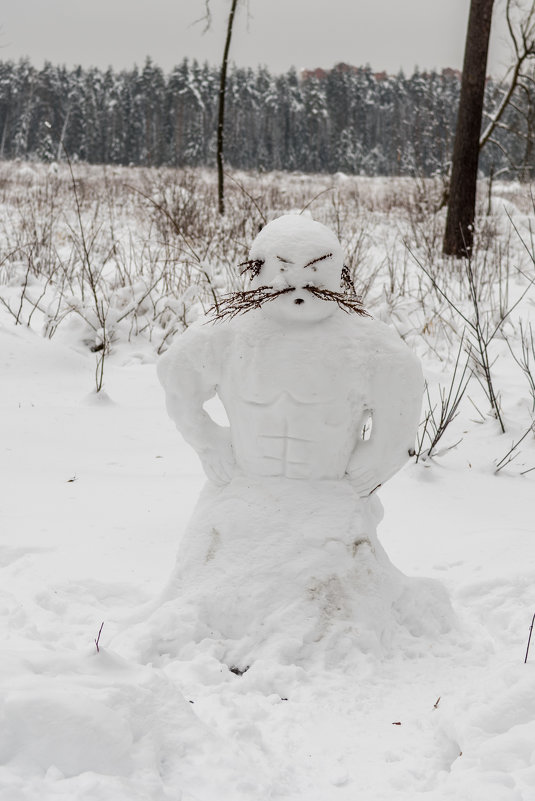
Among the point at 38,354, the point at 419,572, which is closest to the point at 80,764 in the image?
the point at 419,572

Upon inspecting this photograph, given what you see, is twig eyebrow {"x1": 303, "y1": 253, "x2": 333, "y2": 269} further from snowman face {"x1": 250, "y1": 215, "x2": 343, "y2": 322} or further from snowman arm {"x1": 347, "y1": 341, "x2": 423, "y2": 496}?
snowman arm {"x1": 347, "y1": 341, "x2": 423, "y2": 496}

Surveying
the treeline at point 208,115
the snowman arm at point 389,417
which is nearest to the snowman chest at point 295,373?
the snowman arm at point 389,417

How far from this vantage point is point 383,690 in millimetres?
1640

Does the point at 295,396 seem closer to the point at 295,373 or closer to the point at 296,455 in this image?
the point at 295,373

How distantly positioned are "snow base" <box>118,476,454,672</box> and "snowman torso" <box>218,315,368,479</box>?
67mm

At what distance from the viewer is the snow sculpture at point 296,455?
1783mm

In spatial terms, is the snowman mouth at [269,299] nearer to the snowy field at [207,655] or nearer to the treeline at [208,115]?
the snowy field at [207,655]

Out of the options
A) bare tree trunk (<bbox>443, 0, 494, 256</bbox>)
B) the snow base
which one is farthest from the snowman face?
bare tree trunk (<bbox>443, 0, 494, 256</bbox>)

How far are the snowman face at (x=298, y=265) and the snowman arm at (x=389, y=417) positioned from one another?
227mm

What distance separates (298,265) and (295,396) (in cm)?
34

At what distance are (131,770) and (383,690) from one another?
0.66 m

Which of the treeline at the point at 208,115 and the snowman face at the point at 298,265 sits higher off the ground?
the treeline at the point at 208,115

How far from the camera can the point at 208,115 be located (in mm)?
54094

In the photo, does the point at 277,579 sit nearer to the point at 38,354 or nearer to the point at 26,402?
the point at 26,402
